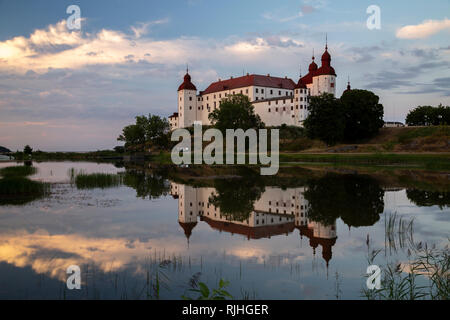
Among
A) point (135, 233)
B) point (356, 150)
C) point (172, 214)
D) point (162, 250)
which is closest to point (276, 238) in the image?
point (162, 250)

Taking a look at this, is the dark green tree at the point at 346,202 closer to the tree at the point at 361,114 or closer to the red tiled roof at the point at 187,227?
the red tiled roof at the point at 187,227

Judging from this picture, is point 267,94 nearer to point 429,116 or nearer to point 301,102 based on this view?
point 301,102

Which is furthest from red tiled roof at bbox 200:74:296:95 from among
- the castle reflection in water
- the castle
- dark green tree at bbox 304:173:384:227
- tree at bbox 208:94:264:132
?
the castle reflection in water

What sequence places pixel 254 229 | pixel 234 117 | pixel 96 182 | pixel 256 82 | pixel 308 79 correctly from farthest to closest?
1. pixel 256 82
2. pixel 308 79
3. pixel 234 117
4. pixel 96 182
5. pixel 254 229

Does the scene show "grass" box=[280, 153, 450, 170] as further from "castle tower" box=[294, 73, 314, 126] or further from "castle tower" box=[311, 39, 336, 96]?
"castle tower" box=[311, 39, 336, 96]

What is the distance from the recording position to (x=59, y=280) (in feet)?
28.1

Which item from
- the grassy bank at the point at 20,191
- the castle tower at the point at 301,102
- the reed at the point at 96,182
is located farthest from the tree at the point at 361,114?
the grassy bank at the point at 20,191

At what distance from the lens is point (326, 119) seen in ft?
219

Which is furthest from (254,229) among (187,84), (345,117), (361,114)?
(187,84)

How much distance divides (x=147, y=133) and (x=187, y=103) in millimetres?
19508

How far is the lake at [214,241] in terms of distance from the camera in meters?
8.25

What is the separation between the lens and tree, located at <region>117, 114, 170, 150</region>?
342 feet

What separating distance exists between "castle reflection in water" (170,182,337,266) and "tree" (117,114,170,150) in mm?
82083
